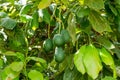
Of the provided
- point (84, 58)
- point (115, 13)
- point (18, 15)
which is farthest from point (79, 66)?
point (18, 15)

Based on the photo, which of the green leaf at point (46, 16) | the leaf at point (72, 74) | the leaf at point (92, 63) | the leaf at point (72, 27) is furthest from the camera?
the green leaf at point (46, 16)

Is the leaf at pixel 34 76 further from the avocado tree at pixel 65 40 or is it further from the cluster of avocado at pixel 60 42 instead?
the cluster of avocado at pixel 60 42

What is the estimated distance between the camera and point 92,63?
48.7 inches

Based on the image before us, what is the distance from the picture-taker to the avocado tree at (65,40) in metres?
1.28

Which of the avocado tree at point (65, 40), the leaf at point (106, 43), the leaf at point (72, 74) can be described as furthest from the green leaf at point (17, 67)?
the leaf at point (106, 43)

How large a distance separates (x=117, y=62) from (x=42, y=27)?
522 mm

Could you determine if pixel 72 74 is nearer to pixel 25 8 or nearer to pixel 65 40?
pixel 65 40

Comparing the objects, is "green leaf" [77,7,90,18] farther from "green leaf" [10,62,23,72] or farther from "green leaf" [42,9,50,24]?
"green leaf" [10,62,23,72]

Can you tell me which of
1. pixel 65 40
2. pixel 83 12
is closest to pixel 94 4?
pixel 83 12

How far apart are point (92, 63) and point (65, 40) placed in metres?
0.21

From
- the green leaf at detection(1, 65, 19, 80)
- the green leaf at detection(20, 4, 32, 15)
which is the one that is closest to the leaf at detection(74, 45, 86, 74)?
the green leaf at detection(1, 65, 19, 80)

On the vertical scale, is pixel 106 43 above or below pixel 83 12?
below

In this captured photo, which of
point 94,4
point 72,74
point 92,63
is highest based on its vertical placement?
point 94,4

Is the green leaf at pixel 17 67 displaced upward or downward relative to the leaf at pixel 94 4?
downward
